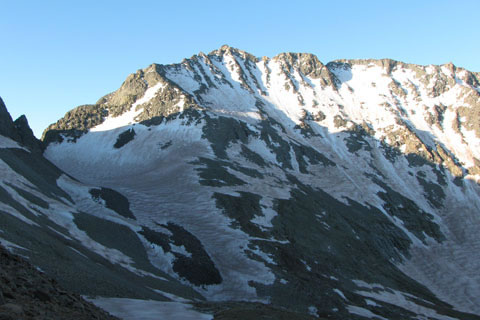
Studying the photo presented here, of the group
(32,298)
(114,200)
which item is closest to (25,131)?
(114,200)

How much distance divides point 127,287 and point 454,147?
608ft

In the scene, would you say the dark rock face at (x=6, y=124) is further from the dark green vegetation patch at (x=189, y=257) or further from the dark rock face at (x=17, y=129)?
the dark green vegetation patch at (x=189, y=257)

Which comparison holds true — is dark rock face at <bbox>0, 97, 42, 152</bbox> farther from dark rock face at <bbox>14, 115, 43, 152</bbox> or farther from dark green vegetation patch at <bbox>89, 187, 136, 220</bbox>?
dark green vegetation patch at <bbox>89, 187, 136, 220</bbox>

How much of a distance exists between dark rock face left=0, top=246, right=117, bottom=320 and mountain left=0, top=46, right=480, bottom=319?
4.79 metres

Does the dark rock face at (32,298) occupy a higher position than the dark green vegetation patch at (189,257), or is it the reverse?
the dark green vegetation patch at (189,257)

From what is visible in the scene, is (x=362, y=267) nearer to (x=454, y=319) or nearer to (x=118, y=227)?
(x=454, y=319)

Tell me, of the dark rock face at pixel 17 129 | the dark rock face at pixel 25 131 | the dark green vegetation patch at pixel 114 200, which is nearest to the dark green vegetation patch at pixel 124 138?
Result: the dark rock face at pixel 17 129

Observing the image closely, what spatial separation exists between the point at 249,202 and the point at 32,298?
5822 cm

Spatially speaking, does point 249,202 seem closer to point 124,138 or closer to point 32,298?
point 32,298

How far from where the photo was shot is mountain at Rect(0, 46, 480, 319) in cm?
3931

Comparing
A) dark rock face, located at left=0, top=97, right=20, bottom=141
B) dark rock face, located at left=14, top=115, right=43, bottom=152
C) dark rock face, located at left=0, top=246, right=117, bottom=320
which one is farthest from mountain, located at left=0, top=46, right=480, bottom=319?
dark rock face, located at left=14, top=115, right=43, bottom=152

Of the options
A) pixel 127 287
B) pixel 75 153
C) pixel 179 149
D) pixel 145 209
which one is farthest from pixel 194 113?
pixel 127 287

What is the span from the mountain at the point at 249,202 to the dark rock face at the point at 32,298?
15.7 feet

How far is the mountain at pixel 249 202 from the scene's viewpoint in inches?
1548
